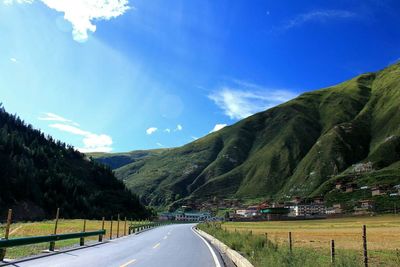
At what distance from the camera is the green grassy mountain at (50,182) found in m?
105

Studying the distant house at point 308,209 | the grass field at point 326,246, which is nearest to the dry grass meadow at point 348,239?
the grass field at point 326,246

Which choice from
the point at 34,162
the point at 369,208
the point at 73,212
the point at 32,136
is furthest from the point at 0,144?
the point at 369,208

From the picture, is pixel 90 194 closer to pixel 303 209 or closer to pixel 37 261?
pixel 303 209

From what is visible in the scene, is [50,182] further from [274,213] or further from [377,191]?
[377,191]

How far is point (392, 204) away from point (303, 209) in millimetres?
36518

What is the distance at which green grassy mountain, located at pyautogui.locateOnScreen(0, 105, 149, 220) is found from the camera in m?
105

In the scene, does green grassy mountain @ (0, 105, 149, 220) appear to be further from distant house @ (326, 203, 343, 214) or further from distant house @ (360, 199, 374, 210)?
distant house @ (360, 199, 374, 210)

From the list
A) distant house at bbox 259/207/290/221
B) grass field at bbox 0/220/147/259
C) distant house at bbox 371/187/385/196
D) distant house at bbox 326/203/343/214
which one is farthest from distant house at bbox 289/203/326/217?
grass field at bbox 0/220/147/259

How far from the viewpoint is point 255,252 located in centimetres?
1675

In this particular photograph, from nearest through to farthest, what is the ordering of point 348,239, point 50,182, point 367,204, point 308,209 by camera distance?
point 348,239 → point 50,182 → point 367,204 → point 308,209

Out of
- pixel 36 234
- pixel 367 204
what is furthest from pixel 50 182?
pixel 367 204

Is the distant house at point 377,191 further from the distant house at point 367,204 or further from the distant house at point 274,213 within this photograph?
the distant house at point 274,213

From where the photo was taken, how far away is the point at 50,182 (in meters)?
124

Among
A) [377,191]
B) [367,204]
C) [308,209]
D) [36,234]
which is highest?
[377,191]
